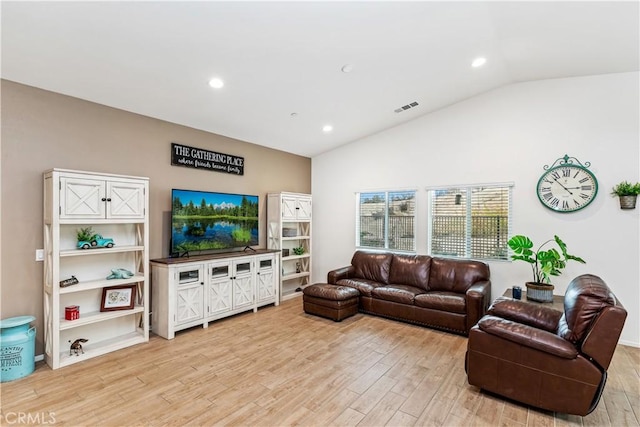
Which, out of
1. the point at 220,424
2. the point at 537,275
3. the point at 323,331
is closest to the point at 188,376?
the point at 220,424

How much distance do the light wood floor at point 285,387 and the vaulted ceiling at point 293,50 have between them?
2985 millimetres

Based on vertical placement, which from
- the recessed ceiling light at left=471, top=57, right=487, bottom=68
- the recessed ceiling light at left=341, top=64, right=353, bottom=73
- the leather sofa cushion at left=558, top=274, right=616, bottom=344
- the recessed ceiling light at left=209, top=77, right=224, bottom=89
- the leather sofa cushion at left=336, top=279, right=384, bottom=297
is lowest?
the leather sofa cushion at left=336, top=279, right=384, bottom=297

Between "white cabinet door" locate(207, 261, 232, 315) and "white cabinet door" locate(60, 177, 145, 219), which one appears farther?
"white cabinet door" locate(207, 261, 232, 315)

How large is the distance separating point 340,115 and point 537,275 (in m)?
3.53

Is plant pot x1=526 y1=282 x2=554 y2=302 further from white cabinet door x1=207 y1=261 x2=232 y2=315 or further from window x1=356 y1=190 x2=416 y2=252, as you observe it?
white cabinet door x1=207 y1=261 x2=232 y2=315

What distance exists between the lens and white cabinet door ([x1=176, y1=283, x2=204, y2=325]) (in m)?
3.91

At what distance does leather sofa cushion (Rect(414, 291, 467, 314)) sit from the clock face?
5.85ft

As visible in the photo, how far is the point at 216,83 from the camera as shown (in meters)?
3.50

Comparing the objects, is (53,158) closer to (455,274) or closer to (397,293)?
(397,293)

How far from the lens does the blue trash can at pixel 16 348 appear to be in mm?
2789

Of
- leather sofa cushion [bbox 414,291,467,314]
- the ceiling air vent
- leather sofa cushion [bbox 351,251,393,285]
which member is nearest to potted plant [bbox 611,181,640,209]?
leather sofa cushion [bbox 414,291,467,314]

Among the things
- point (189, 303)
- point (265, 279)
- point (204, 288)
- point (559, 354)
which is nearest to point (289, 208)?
point (265, 279)

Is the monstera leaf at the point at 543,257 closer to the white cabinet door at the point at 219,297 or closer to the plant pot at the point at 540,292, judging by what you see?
the plant pot at the point at 540,292

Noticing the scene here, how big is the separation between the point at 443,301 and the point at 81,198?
14.7 ft
